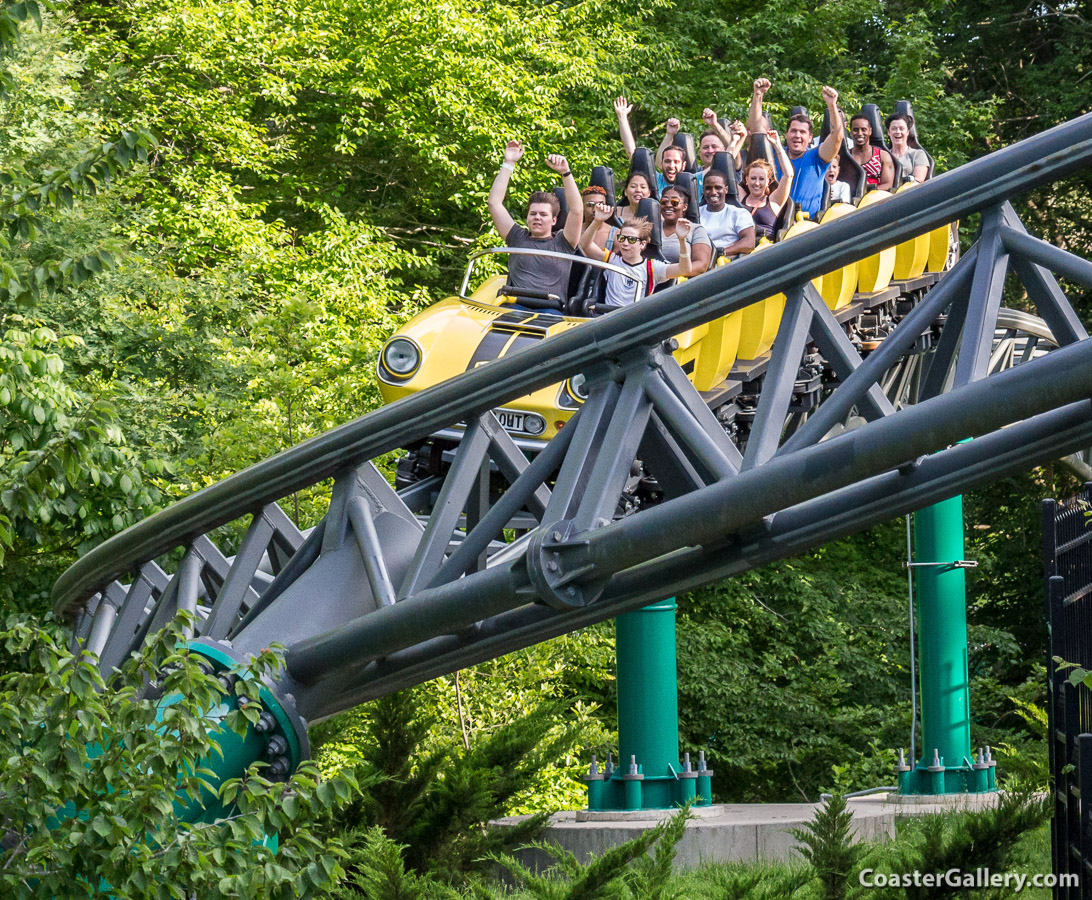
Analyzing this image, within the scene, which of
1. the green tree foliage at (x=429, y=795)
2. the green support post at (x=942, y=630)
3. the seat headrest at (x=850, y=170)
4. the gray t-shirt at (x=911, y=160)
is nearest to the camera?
the green tree foliage at (x=429, y=795)

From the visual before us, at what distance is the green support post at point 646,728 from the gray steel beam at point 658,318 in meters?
3.23

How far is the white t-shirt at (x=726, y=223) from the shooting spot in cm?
985

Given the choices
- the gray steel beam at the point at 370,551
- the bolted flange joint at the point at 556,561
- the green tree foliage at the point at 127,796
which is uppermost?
the gray steel beam at the point at 370,551

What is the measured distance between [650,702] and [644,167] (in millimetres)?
4147

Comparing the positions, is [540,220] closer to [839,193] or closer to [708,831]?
[839,193]

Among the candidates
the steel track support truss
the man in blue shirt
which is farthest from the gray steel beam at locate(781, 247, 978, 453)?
the man in blue shirt

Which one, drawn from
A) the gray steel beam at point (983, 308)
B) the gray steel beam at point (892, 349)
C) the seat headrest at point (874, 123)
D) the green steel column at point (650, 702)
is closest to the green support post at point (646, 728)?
the green steel column at point (650, 702)

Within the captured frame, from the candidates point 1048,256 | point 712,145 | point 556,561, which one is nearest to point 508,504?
point 556,561

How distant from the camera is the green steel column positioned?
7.68m

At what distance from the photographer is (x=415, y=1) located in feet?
57.0

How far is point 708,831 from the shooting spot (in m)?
7.12

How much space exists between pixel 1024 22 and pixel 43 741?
21.3 meters

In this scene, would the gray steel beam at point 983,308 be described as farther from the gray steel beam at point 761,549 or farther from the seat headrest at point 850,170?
the seat headrest at point 850,170

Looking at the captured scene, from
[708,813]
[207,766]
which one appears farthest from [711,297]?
[708,813]
